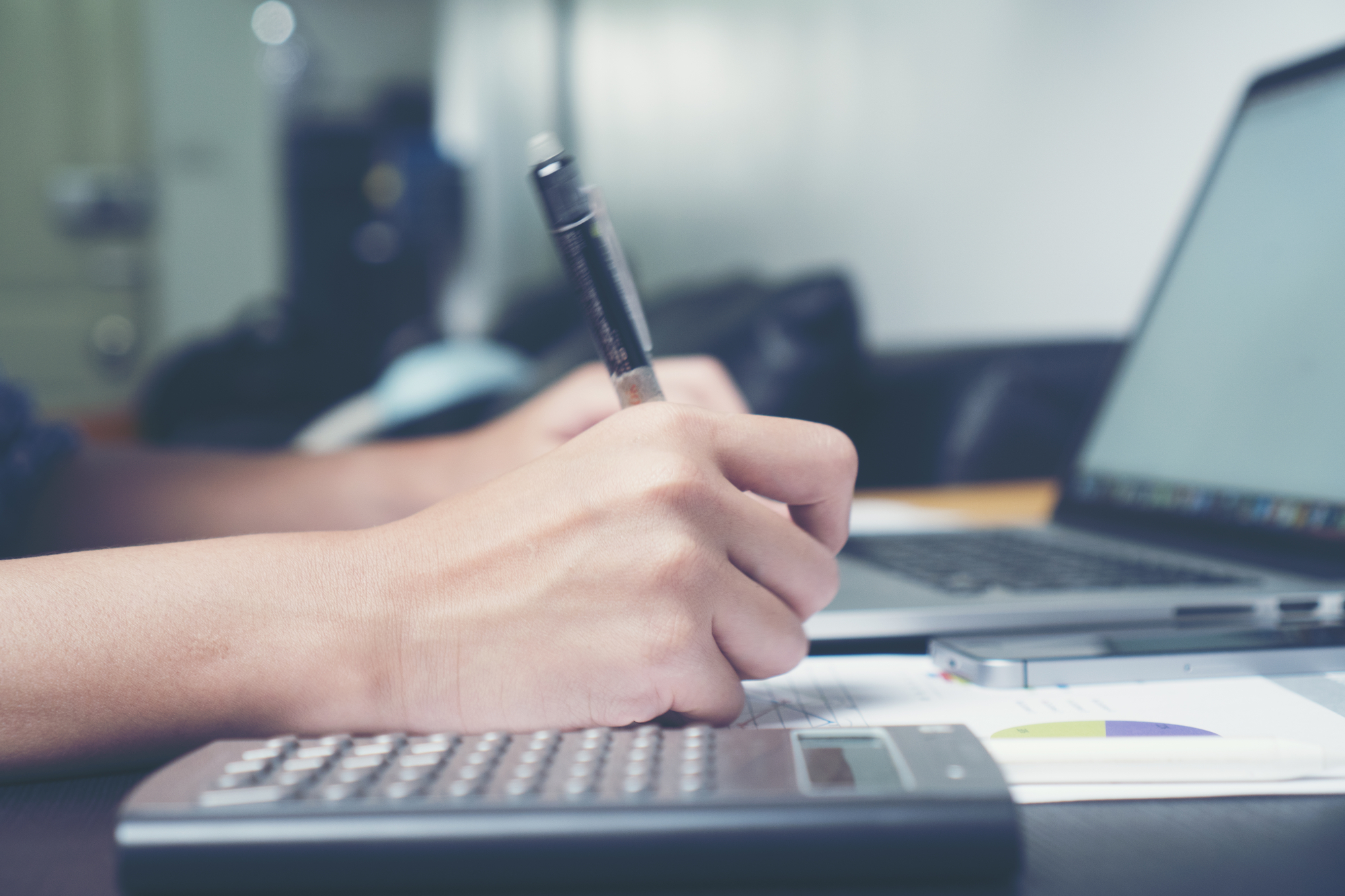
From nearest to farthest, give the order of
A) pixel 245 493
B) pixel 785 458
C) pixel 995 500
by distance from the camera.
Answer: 1. pixel 785 458
2. pixel 245 493
3. pixel 995 500

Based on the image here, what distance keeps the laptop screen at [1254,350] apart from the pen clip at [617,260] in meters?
0.41

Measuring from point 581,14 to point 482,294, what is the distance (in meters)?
1.31

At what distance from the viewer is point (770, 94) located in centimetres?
215

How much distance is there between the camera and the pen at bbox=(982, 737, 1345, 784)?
0.30 metres

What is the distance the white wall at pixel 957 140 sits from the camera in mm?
1177

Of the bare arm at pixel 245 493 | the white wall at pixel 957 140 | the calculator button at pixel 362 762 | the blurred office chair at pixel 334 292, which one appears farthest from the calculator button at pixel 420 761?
the blurred office chair at pixel 334 292

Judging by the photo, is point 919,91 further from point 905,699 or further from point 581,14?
point 581,14

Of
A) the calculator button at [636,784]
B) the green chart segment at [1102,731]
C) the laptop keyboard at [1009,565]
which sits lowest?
the laptop keyboard at [1009,565]

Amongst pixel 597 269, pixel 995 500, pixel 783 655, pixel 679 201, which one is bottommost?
pixel 995 500

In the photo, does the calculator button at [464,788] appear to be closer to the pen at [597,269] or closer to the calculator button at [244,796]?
the calculator button at [244,796]

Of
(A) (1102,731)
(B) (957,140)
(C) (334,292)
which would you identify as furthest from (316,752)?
(C) (334,292)

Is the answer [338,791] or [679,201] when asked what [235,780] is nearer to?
[338,791]

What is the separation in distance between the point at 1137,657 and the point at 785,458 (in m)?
0.18

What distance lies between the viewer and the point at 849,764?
0.27 m
